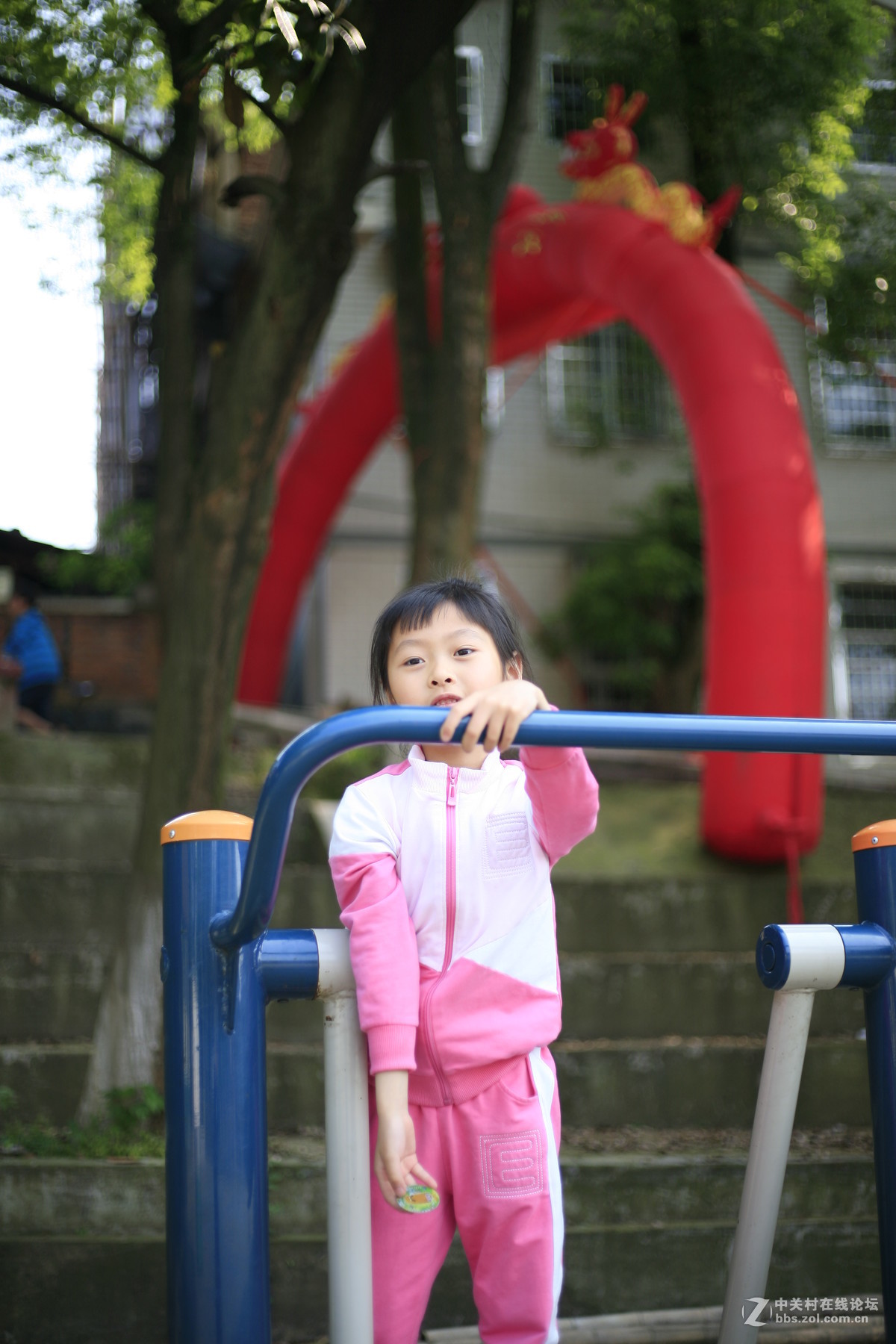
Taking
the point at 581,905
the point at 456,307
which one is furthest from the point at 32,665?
the point at 581,905

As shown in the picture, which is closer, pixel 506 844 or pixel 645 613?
pixel 506 844

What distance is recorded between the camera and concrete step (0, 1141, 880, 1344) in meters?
2.56

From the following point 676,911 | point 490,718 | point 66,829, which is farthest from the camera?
point 66,829

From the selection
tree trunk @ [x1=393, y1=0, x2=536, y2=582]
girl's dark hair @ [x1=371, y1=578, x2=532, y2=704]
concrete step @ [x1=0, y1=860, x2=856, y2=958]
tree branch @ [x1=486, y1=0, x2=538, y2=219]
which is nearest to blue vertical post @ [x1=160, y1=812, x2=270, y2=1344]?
girl's dark hair @ [x1=371, y1=578, x2=532, y2=704]

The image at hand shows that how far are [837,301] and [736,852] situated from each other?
9.93 ft

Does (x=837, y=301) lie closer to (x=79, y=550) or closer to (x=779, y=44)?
(x=779, y=44)

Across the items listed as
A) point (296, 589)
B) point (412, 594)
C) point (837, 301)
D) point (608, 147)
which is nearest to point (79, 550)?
point (296, 589)

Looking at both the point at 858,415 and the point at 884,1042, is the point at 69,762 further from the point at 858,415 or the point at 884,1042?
the point at 858,415

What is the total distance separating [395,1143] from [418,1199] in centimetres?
7

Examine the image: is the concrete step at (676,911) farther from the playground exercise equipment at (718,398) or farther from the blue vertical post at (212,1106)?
the blue vertical post at (212,1106)

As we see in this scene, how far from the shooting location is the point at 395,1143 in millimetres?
1427

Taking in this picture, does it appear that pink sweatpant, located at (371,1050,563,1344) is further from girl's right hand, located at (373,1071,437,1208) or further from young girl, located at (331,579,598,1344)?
girl's right hand, located at (373,1071,437,1208)

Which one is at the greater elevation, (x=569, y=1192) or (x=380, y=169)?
(x=380, y=169)

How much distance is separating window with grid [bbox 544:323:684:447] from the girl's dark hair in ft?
30.2
